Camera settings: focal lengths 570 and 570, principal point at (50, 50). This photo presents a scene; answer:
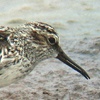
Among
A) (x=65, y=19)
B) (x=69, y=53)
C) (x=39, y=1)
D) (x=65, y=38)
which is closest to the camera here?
(x=69, y=53)

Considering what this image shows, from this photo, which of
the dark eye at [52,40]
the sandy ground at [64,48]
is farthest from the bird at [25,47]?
the sandy ground at [64,48]

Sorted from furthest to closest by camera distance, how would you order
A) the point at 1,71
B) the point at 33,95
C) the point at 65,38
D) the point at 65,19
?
the point at 65,19 < the point at 65,38 < the point at 33,95 < the point at 1,71

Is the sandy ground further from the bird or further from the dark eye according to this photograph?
the dark eye

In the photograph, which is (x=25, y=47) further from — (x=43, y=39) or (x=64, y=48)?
(x=64, y=48)

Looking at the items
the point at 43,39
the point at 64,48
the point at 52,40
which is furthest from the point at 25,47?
the point at 64,48

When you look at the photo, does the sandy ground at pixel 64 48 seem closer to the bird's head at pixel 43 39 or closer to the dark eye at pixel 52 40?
the bird's head at pixel 43 39

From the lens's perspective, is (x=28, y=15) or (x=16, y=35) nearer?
(x=16, y=35)

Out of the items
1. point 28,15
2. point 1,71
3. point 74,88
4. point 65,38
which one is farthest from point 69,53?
point 1,71

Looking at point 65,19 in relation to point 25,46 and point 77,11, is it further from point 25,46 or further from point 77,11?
point 25,46
